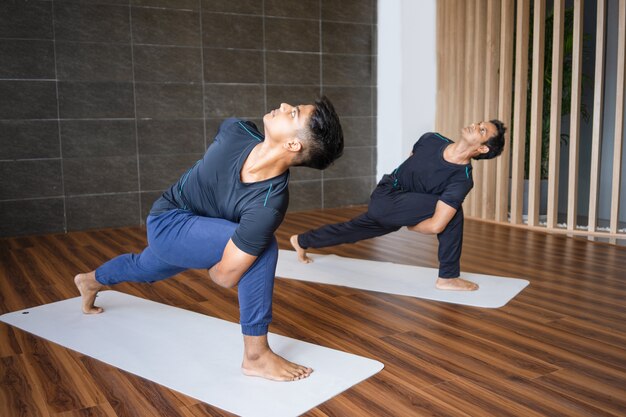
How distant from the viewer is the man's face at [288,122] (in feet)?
5.82

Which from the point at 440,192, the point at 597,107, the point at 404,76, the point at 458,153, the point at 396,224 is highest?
the point at 404,76

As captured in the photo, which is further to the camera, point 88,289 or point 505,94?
point 505,94

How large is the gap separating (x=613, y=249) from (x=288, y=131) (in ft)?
9.33

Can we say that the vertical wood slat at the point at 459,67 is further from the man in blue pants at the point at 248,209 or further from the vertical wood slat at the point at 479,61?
the man in blue pants at the point at 248,209

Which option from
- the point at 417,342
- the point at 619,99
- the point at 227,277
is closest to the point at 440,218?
the point at 417,342

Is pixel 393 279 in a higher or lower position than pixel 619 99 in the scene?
lower

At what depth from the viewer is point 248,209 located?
179 centimetres

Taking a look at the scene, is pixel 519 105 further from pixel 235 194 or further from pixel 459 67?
pixel 235 194

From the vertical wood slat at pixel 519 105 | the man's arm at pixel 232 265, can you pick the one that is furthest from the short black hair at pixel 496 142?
the vertical wood slat at pixel 519 105

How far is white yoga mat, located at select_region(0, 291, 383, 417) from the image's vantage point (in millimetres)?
1757

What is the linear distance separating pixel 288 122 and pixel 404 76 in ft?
13.0

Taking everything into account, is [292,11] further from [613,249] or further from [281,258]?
[613,249]

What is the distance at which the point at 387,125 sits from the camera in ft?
18.9

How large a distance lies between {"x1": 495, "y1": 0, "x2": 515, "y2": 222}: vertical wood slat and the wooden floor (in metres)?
1.11
